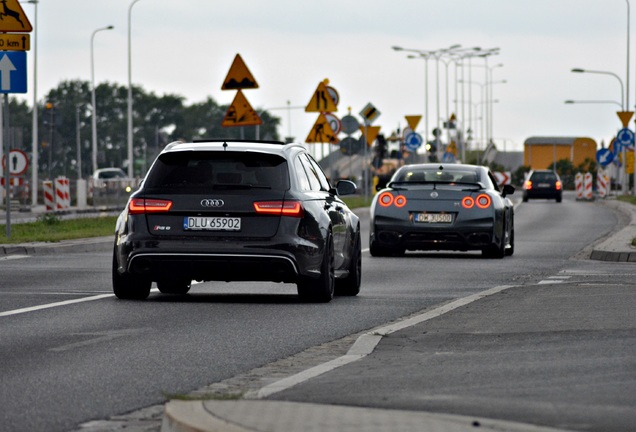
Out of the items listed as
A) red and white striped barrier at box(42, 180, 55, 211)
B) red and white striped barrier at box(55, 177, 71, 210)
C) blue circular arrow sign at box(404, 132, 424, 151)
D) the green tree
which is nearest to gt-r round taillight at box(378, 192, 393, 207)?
red and white striped barrier at box(42, 180, 55, 211)

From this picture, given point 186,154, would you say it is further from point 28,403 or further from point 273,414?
point 273,414

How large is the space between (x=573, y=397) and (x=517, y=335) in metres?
3.55

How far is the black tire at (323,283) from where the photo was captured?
614 inches

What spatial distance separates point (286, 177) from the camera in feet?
50.6

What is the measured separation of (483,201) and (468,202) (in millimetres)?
226

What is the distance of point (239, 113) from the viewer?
1191 inches

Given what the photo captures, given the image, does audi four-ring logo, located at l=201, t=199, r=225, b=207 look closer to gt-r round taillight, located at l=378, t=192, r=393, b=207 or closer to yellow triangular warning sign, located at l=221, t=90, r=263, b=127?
gt-r round taillight, located at l=378, t=192, r=393, b=207

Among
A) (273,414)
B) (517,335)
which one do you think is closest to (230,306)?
(517,335)

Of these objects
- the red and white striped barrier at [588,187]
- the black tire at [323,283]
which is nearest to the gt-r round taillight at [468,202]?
the black tire at [323,283]

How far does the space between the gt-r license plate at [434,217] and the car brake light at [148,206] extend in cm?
1002

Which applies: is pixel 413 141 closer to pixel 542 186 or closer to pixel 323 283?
pixel 542 186

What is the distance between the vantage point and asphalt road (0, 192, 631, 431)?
9.14 m

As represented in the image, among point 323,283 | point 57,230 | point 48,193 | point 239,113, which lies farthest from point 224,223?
point 48,193

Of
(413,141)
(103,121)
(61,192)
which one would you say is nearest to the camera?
(61,192)
